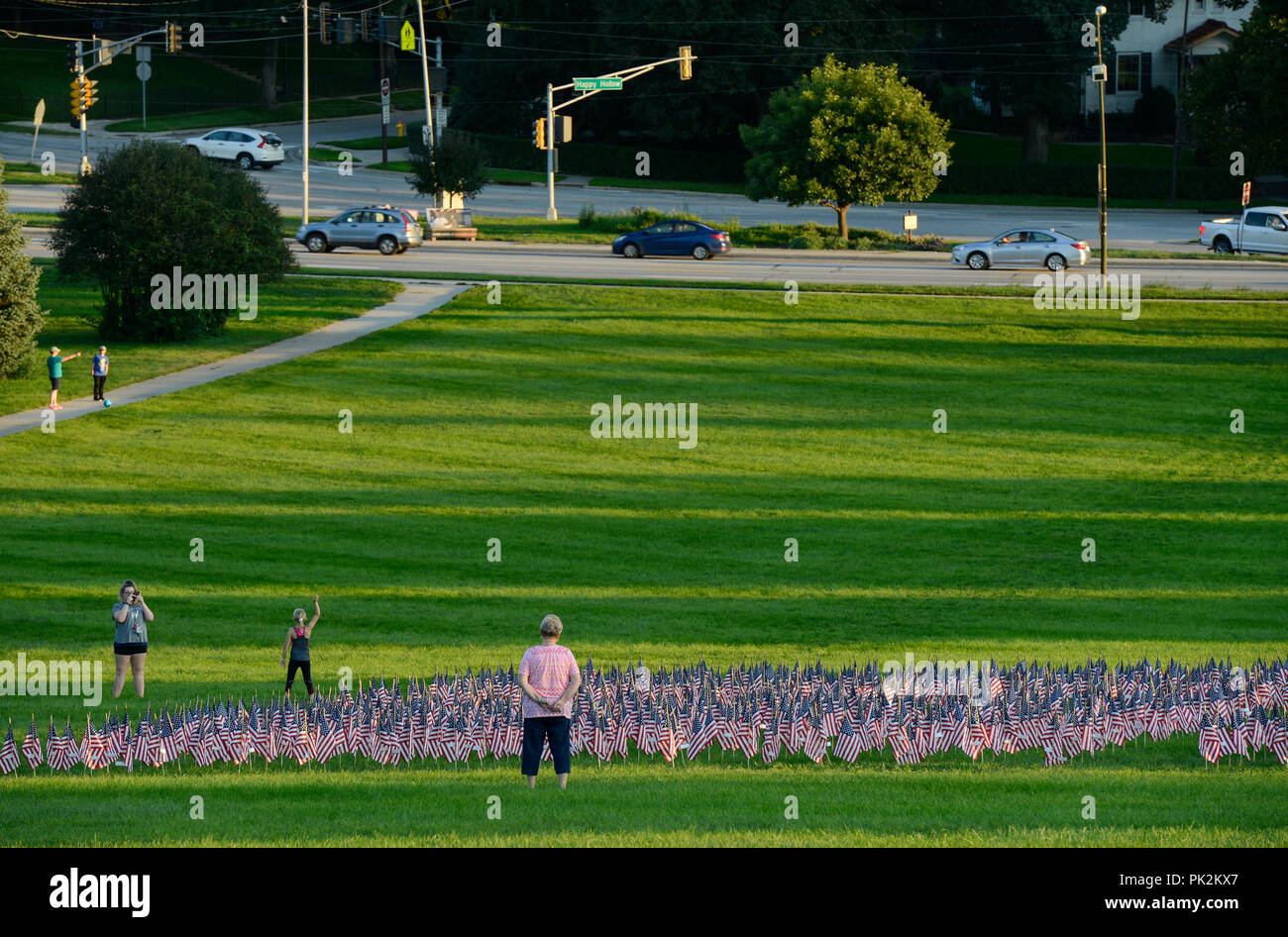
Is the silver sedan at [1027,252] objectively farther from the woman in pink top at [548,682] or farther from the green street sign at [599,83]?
the woman in pink top at [548,682]

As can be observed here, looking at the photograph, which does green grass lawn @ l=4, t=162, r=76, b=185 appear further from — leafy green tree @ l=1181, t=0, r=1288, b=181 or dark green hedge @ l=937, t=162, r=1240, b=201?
leafy green tree @ l=1181, t=0, r=1288, b=181

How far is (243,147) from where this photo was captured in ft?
261

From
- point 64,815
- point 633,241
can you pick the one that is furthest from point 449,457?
point 633,241

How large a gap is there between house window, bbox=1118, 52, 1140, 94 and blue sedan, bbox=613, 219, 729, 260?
2056 inches

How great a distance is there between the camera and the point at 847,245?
59.7 meters

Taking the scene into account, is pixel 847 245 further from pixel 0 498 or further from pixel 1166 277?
pixel 0 498

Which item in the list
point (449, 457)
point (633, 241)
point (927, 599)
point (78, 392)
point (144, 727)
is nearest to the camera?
point (144, 727)

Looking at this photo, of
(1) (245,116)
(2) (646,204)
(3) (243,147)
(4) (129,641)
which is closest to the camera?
(4) (129,641)

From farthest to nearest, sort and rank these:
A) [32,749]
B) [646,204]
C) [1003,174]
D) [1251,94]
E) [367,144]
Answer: [367,144]
[1003,174]
[646,204]
[1251,94]
[32,749]

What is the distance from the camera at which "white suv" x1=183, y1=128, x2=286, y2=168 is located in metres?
79.1

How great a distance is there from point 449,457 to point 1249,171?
61.0 meters

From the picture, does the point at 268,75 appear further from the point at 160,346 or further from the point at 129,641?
the point at 129,641

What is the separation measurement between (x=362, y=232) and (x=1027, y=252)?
24984mm

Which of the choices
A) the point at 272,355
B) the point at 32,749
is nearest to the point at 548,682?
the point at 32,749
